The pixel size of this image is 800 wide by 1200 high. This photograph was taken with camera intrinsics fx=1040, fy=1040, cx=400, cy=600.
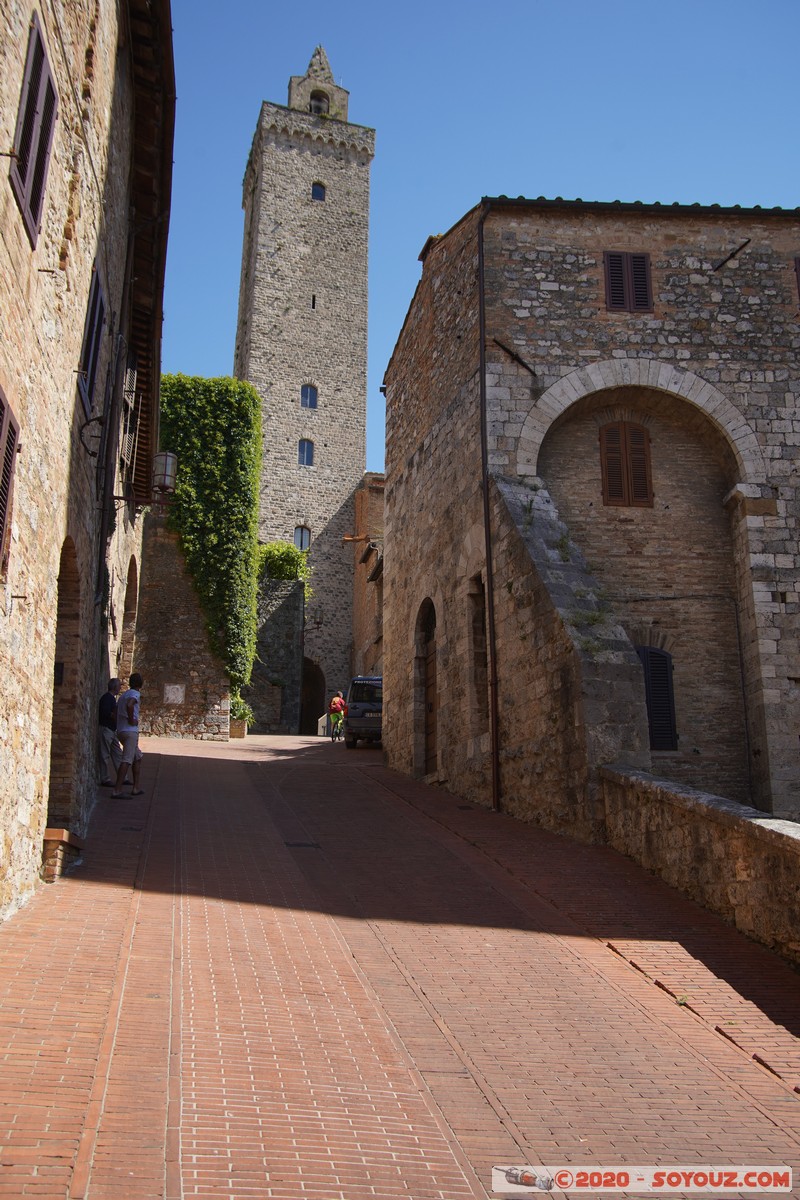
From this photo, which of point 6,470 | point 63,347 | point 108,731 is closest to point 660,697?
point 108,731

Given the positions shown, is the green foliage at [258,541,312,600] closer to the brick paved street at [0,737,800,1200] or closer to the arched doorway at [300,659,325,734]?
the arched doorway at [300,659,325,734]

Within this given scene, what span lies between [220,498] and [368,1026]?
21.8 m

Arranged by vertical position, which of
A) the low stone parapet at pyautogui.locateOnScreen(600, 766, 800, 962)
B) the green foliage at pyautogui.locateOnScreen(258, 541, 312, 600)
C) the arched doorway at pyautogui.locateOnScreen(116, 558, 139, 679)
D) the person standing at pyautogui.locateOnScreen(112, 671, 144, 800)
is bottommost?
the low stone parapet at pyautogui.locateOnScreen(600, 766, 800, 962)

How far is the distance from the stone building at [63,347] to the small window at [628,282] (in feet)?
21.0

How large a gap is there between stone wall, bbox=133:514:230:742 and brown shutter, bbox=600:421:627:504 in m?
12.9

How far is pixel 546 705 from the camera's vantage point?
12148mm

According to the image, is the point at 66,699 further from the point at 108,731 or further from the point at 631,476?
the point at 631,476

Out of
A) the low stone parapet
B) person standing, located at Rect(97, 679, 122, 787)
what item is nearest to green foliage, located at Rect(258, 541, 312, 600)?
person standing, located at Rect(97, 679, 122, 787)

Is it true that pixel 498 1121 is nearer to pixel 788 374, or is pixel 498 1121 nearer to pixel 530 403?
pixel 530 403

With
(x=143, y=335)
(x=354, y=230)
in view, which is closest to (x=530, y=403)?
(x=143, y=335)

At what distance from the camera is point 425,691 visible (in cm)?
1742

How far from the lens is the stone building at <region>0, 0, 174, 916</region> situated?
6293mm

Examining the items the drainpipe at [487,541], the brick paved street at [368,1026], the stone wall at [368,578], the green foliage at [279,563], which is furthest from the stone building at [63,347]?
the green foliage at [279,563]

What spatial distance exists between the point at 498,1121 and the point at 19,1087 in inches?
88.2
